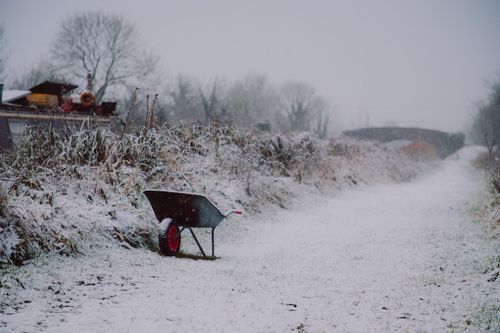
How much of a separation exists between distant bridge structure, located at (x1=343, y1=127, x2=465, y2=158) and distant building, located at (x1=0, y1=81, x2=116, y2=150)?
4071 centimetres

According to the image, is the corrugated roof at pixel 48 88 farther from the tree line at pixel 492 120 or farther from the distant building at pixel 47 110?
the tree line at pixel 492 120

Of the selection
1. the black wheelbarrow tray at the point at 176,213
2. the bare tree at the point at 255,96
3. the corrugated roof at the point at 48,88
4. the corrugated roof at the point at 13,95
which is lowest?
the black wheelbarrow tray at the point at 176,213

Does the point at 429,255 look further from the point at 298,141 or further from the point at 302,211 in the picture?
the point at 298,141

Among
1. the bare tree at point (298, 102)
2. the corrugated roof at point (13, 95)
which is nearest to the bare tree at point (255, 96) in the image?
the bare tree at point (298, 102)

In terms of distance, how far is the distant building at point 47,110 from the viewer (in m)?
6.77

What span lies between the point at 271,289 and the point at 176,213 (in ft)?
5.71

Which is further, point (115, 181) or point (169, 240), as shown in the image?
point (115, 181)

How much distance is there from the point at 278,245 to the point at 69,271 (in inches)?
135

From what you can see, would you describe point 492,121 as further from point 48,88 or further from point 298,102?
point 298,102

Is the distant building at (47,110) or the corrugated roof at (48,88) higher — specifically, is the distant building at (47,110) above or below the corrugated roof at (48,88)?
below

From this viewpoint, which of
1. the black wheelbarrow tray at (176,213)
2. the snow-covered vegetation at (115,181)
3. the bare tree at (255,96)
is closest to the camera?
the snow-covered vegetation at (115,181)

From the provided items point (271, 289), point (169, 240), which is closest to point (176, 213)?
point (169, 240)

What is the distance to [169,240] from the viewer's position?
4.50 metres

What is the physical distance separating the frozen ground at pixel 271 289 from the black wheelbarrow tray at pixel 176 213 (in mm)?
299
